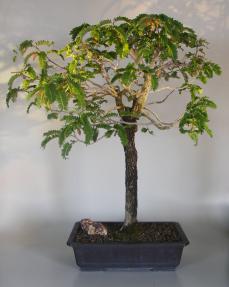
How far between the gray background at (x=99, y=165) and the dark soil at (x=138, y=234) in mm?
244

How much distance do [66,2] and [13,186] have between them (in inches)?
35.6

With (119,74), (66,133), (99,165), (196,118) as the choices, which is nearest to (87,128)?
(66,133)

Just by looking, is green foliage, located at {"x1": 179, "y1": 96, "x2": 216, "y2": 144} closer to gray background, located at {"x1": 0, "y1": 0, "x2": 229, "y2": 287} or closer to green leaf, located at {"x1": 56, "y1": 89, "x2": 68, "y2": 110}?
green leaf, located at {"x1": 56, "y1": 89, "x2": 68, "y2": 110}

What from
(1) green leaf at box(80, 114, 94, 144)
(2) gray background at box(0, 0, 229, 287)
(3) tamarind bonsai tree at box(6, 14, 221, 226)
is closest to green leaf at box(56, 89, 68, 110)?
(3) tamarind bonsai tree at box(6, 14, 221, 226)

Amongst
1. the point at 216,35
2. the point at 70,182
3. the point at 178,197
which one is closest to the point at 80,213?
the point at 70,182

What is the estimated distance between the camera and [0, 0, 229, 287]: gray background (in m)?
1.67

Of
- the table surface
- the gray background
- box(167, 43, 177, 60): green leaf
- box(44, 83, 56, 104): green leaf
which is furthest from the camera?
the gray background

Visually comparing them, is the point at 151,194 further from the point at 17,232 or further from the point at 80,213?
the point at 17,232

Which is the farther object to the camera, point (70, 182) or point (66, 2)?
point (70, 182)

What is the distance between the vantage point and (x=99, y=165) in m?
1.77

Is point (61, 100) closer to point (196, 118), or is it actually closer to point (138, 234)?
point (196, 118)

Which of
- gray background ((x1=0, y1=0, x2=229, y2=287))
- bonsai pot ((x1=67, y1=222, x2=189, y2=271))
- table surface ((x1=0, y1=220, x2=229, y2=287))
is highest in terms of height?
gray background ((x1=0, y1=0, x2=229, y2=287))

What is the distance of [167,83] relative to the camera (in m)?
1.71

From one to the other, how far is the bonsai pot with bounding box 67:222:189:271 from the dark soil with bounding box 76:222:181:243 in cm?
3
